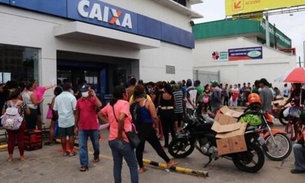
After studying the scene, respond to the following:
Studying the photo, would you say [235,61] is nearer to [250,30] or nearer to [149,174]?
[250,30]

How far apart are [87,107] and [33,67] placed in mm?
4841

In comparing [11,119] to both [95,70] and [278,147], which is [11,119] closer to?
[278,147]

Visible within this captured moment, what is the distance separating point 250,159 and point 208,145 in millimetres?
852

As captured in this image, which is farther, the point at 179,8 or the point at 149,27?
the point at 179,8

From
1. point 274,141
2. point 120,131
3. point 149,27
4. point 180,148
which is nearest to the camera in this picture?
point 120,131

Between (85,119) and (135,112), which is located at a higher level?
(135,112)

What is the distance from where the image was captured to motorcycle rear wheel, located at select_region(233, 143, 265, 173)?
18.9 feet

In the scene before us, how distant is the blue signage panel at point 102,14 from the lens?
11266mm

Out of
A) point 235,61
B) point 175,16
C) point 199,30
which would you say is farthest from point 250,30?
point 175,16

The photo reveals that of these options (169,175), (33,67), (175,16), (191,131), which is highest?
(175,16)

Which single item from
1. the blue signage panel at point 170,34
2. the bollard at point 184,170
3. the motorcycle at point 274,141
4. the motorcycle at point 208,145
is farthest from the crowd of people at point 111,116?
the blue signage panel at point 170,34

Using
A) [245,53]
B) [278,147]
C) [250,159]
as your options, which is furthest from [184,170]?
[245,53]

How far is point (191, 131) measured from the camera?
6.65 meters

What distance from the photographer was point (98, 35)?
1082 centimetres
